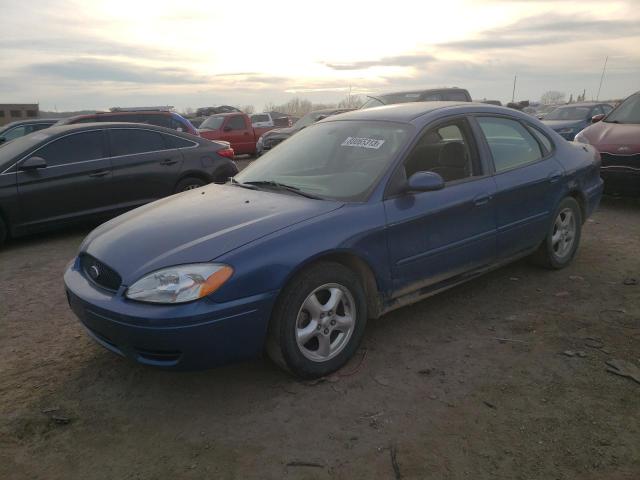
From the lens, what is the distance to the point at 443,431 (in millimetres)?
2680

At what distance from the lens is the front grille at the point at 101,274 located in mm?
3014

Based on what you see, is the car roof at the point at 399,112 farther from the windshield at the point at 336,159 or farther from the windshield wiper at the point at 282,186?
the windshield wiper at the point at 282,186

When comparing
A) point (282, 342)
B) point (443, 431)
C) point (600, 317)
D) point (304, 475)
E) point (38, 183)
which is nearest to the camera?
point (304, 475)

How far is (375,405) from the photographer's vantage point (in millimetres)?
2914

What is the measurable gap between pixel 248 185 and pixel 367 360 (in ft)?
5.16

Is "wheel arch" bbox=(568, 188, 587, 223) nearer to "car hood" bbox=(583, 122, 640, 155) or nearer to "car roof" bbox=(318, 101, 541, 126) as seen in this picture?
"car roof" bbox=(318, 101, 541, 126)

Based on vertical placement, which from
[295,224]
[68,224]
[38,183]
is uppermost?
[295,224]

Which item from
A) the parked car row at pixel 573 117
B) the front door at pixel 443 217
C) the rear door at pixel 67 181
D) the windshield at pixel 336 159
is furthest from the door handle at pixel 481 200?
the parked car row at pixel 573 117

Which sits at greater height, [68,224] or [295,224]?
[295,224]

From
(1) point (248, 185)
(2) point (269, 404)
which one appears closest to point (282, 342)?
(2) point (269, 404)

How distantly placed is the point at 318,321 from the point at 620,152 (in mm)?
6136

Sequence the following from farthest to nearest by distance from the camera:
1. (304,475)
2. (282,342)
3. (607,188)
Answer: (607,188) < (282,342) < (304,475)

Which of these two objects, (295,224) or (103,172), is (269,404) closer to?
(295,224)

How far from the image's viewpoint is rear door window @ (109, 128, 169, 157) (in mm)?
7141
